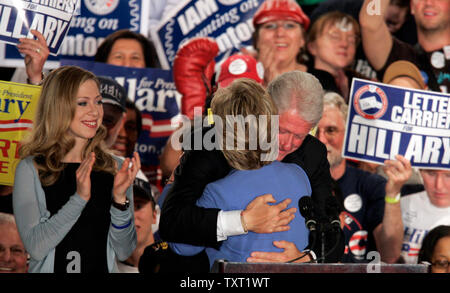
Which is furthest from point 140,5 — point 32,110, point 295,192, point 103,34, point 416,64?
point 295,192

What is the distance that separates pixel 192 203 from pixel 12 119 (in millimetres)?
1315

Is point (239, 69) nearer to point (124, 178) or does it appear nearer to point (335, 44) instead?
point (335, 44)

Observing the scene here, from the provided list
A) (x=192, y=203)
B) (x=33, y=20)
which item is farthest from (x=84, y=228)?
(x=33, y=20)

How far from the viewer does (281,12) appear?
13.2ft

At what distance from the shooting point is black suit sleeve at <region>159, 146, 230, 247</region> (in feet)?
7.32

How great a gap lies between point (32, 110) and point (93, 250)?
36.6 inches

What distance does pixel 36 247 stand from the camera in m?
2.50

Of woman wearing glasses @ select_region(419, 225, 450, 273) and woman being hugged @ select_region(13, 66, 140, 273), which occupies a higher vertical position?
woman being hugged @ select_region(13, 66, 140, 273)

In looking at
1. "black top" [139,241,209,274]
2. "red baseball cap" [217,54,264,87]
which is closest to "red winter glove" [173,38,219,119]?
"red baseball cap" [217,54,264,87]

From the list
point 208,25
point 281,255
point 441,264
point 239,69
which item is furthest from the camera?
point 208,25

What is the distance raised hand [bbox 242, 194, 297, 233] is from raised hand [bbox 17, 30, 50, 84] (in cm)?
145

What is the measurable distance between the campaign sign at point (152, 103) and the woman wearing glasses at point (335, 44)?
2.95ft

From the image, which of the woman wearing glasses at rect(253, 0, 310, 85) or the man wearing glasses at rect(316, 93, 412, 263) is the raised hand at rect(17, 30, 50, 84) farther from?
the man wearing glasses at rect(316, 93, 412, 263)

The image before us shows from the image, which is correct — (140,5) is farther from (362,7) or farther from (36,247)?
(36,247)
